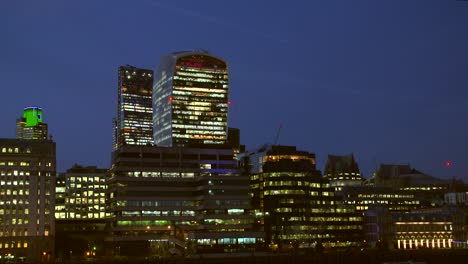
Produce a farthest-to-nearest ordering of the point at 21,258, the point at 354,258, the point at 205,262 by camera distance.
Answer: the point at 21,258, the point at 354,258, the point at 205,262

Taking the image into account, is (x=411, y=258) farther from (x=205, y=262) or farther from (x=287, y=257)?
(x=205, y=262)

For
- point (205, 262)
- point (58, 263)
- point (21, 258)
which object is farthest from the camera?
point (21, 258)

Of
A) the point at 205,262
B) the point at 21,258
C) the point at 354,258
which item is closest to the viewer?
the point at 205,262

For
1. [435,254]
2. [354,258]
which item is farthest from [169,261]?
[435,254]

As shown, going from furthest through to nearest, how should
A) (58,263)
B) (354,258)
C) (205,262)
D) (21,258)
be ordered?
(21,258) < (354,258) < (205,262) < (58,263)

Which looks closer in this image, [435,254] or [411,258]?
[411,258]

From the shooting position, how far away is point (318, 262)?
563 ft

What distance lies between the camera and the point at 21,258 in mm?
197625

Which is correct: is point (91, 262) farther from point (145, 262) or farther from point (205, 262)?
point (205, 262)

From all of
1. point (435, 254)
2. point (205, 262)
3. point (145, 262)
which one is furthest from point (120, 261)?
point (435, 254)

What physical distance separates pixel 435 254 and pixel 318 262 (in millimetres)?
38321

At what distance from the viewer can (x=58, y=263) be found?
157375 millimetres

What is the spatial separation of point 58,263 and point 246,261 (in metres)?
45.3

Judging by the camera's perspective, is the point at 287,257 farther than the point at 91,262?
Yes
